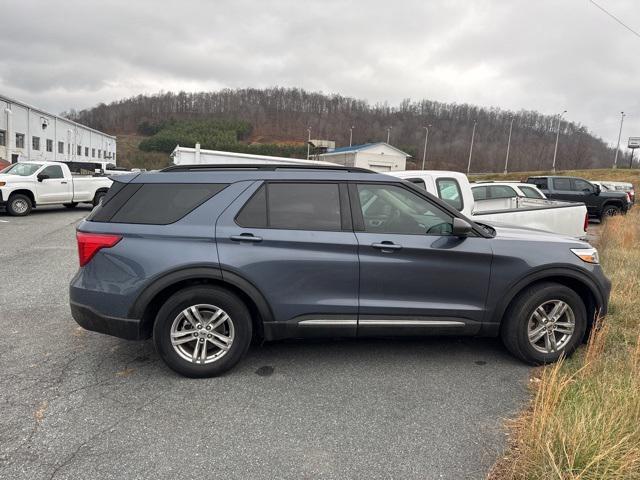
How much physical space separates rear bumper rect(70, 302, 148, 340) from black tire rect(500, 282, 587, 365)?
314cm

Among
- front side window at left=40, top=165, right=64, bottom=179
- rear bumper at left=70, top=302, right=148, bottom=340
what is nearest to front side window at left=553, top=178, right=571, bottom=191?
front side window at left=40, top=165, right=64, bottom=179

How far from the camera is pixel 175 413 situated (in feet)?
10.3

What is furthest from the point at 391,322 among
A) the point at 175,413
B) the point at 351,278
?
the point at 175,413

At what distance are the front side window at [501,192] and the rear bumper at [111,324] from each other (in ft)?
33.5

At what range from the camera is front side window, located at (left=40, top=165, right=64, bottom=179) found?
14859 mm

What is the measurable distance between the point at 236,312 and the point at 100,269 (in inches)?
44.4

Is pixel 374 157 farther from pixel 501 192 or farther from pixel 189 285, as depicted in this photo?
pixel 189 285

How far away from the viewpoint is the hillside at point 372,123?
101 m

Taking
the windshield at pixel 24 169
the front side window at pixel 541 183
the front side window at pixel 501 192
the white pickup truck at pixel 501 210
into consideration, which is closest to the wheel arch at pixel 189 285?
the white pickup truck at pixel 501 210

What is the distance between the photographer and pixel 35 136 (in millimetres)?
42125

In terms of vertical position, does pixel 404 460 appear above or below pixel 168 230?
below

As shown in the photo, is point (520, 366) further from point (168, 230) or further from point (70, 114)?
point (70, 114)

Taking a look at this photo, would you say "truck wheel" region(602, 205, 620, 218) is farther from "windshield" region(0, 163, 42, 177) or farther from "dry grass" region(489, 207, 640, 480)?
"windshield" region(0, 163, 42, 177)

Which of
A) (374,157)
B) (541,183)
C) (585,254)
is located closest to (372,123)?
(374,157)
